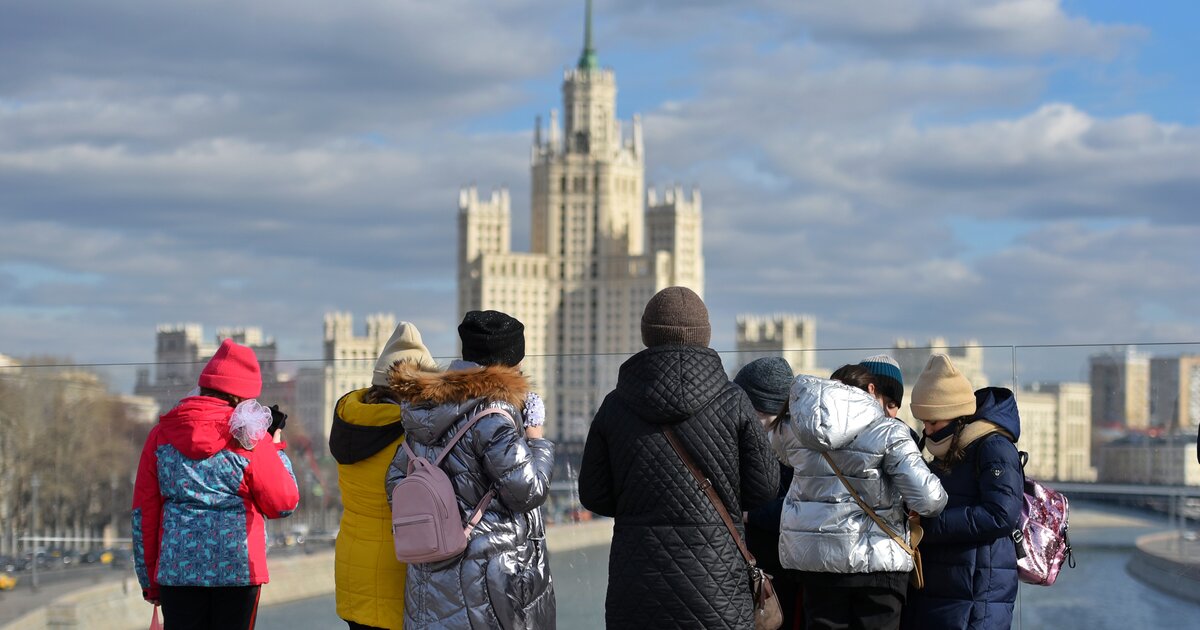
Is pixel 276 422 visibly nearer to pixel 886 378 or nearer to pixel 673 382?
pixel 673 382

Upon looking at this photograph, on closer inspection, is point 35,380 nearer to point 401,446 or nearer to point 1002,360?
point 401,446

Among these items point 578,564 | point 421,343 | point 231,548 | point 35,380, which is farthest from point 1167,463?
point 35,380

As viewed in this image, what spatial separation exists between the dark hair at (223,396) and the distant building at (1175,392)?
4260mm

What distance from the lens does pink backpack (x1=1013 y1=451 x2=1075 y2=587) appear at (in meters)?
5.00

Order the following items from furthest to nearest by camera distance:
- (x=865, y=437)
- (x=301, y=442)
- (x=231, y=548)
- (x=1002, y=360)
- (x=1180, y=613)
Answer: (x=301, y=442) < (x=1180, y=613) < (x=1002, y=360) < (x=231, y=548) < (x=865, y=437)

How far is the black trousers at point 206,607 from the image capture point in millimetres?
5090

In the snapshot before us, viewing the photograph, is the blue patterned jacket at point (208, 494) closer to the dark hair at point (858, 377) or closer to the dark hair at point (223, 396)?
the dark hair at point (223, 396)

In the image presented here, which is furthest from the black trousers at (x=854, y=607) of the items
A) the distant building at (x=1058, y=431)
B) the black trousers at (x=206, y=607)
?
the distant building at (x=1058, y=431)

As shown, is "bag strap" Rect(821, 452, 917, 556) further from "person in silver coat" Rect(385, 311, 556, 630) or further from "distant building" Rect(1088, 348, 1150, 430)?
"distant building" Rect(1088, 348, 1150, 430)

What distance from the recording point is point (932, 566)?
16.1 ft

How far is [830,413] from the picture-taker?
15.0 feet

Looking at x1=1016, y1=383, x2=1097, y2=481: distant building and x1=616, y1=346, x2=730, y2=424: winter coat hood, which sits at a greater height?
x1=616, y1=346, x2=730, y2=424: winter coat hood

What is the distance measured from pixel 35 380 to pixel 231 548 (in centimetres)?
448

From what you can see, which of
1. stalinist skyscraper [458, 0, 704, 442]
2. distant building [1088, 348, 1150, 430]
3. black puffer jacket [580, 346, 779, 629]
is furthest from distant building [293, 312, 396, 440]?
stalinist skyscraper [458, 0, 704, 442]
